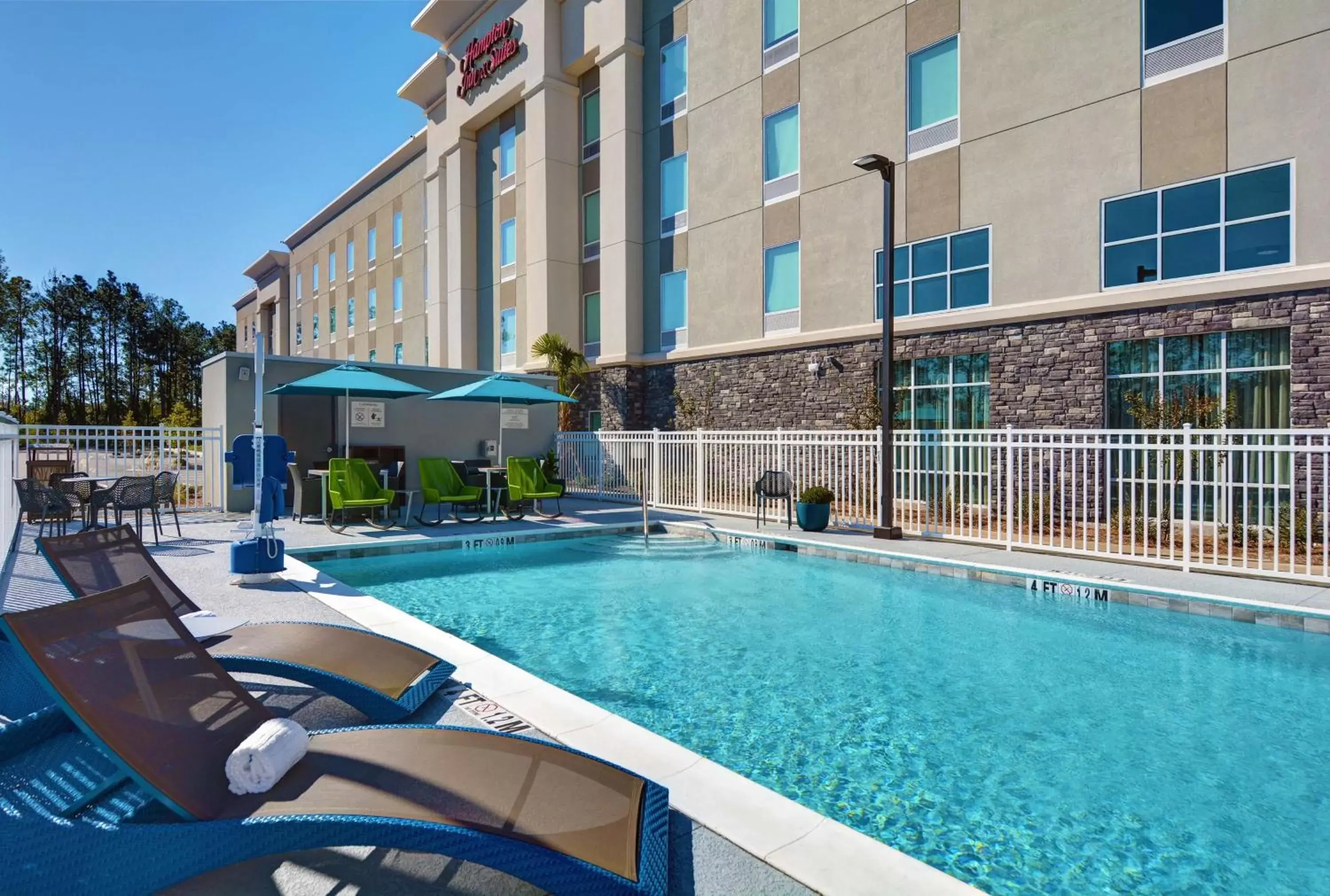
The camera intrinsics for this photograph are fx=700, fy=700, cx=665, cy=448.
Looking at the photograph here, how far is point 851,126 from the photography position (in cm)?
1446

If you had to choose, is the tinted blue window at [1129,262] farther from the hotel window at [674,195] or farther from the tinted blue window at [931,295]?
the hotel window at [674,195]

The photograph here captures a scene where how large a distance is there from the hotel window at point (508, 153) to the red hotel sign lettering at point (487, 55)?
6.16 feet

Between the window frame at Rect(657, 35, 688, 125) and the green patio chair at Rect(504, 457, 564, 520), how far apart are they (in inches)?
441

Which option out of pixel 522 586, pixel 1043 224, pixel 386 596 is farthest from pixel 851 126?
pixel 386 596

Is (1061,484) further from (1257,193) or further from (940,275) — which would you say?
(940,275)

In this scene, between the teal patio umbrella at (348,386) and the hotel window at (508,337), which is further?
the hotel window at (508,337)

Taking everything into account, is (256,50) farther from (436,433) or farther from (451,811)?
(451,811)

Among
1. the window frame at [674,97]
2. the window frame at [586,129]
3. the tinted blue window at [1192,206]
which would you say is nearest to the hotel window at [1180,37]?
Answer: the tinted blue window at [1192,206]

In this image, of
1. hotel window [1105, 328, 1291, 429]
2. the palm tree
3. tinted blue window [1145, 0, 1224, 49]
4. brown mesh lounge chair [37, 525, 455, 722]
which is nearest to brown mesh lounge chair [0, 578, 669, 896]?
brown mesh lounge chair [37, 525, 455, 722]

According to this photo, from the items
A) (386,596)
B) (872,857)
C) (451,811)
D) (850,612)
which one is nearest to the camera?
(451,811)

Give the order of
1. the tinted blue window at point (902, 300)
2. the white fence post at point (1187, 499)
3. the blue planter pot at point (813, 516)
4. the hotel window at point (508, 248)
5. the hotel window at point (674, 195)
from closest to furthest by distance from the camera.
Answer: the white fence post at point (1187, 499)
the blue planter pot at point (813, 516)
the tinted blue window at point (902, 300)
the hotel window at point (674, 195)
the hotel window at point (508, 248)

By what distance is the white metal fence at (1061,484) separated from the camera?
7238 mm

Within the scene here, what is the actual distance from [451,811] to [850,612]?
16.9 ft

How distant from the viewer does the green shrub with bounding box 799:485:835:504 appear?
10359 mm
